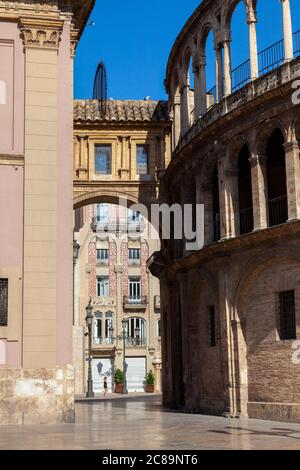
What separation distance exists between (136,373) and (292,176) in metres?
43.0

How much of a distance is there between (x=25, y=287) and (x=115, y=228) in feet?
154

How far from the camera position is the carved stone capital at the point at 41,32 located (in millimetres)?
20969

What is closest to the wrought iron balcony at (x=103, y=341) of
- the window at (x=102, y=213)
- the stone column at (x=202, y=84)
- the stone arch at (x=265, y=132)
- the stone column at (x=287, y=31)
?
the window at (x=102, y=213)

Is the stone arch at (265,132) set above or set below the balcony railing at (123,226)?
below

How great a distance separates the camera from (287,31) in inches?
896

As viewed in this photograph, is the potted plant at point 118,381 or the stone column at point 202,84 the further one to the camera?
the potted plant at point 118,381

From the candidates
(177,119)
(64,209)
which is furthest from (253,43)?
(64,209)

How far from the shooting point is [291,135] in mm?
21922

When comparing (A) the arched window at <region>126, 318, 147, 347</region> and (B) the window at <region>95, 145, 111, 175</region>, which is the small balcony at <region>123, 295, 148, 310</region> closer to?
(A) the arched window at <region>126, 318, 147, 347</region>

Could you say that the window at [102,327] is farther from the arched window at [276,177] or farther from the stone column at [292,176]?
the stone column at [292,176]

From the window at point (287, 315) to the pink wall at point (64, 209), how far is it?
20.4ft

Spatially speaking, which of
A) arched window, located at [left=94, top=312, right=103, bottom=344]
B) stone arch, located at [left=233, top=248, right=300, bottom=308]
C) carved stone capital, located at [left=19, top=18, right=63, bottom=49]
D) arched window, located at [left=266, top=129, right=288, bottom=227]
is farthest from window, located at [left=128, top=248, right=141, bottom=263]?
carved stone capital, located at [left=19, top=18, right=63, bottom=49]

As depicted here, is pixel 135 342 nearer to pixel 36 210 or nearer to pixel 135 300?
pixel 135 300

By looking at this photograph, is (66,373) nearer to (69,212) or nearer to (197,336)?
(69,212)
